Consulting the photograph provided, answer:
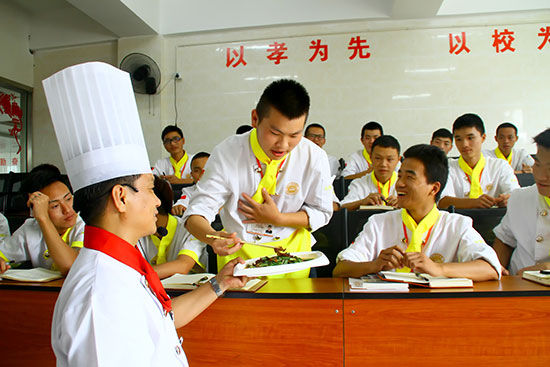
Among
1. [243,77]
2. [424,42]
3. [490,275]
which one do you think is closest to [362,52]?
[424,42]

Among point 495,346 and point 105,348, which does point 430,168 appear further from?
point 105,348

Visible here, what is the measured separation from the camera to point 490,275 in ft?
5.55

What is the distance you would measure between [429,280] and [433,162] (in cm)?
72

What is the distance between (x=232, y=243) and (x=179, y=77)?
5283 millimetres

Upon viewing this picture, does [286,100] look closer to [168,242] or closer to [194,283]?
[194,283]

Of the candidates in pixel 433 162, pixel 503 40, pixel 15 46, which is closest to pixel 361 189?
pixel 433 162

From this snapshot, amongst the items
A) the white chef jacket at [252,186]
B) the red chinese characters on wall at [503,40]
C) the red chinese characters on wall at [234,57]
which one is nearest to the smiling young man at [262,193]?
Answer: the white chef jacket at [252,186]

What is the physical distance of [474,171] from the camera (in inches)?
152

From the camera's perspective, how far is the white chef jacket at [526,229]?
2123 mm

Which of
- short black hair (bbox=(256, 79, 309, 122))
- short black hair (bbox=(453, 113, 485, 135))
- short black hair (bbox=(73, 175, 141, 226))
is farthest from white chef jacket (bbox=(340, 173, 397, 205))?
short black hair (bbox=(73, 175, 141, 226))

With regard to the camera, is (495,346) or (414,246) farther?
(414,246)

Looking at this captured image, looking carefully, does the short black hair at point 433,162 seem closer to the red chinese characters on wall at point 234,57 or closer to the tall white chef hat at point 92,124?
the tall white chef hat at point 92,124

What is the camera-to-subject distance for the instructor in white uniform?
0.85 metres

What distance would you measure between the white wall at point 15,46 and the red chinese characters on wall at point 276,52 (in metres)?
4.16
